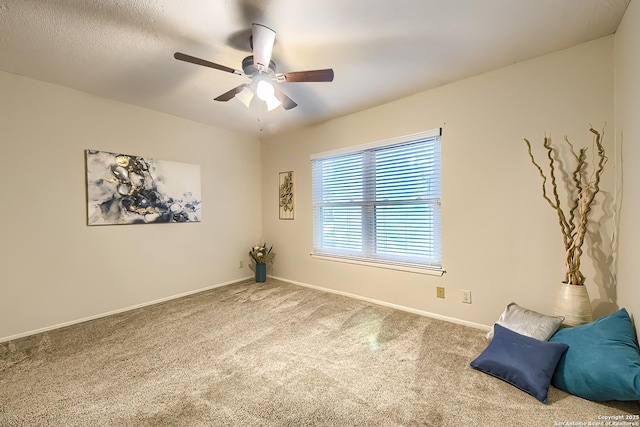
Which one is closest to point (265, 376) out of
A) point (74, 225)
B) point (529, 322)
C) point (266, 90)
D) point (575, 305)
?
point (529, 322)

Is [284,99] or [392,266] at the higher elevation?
[284,99]

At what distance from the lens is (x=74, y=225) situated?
9.04ft

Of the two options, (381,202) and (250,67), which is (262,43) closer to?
(250,67)

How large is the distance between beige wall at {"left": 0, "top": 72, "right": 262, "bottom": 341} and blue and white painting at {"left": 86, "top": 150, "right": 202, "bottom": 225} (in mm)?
93

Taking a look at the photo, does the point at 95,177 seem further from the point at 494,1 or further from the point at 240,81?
the point at 494,1

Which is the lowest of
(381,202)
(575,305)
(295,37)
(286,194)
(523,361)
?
(523,361)

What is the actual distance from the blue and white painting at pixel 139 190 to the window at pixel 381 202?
1.77m

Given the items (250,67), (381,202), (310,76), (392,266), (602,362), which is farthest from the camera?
(381,202)

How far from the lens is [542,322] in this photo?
1928 millimetres

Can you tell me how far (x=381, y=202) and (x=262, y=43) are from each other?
212 centimetres

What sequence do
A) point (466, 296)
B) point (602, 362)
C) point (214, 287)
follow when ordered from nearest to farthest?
point (602, 362)
point (466, 296)
point (214, 287)

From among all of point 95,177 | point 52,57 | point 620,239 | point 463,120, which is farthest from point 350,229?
point 52,57

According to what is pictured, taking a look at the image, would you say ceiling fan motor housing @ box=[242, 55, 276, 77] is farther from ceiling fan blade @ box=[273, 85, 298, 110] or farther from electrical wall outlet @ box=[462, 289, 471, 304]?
electrical wall outlet @ box=[462, 289, 471, 304]

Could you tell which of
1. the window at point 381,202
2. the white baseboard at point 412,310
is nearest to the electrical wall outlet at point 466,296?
the white baseboard at point 412,310
